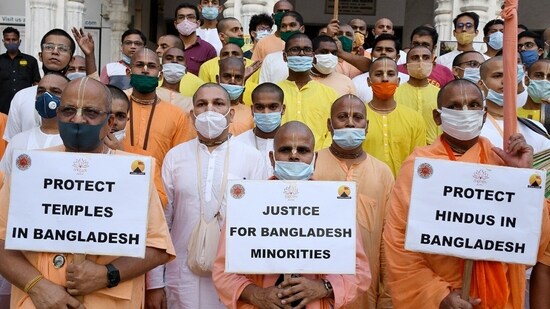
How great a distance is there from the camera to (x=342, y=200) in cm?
335

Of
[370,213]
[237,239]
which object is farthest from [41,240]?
[370,213]

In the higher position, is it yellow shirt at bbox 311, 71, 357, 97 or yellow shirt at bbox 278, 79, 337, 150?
yellow shirt at bbox 311, 71, 357, 97

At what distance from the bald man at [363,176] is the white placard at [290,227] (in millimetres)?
1066

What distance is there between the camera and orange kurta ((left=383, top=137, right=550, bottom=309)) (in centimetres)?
338

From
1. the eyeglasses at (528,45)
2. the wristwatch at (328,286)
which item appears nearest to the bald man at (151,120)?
the wristwatch at (328,286)

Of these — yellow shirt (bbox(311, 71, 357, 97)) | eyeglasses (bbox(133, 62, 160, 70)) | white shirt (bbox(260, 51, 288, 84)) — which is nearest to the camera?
eyeglasses (bbox(133, 62, 160, 70))

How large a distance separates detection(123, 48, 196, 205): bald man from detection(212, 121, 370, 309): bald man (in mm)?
1621

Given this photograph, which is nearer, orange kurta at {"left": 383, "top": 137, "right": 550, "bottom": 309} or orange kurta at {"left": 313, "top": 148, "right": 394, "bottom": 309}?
orange kurta at {"left": 383, "top": 137, "right": 550, "bottom": 309}

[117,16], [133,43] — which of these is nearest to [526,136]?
[133,43]

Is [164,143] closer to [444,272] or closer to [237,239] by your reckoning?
[237,239]

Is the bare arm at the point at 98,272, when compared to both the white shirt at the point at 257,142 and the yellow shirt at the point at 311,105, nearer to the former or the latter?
the white shirt at the point at 257,142

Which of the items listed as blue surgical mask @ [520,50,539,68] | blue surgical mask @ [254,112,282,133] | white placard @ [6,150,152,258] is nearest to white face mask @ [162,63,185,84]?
blue surgical mask @ [254,112,282,133]

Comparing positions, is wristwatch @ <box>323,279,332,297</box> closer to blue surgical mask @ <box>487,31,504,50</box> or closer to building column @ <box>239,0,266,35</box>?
blue surgical mask @ <box>487,31,504,50</box>

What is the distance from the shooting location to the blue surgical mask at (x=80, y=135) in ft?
9.90
